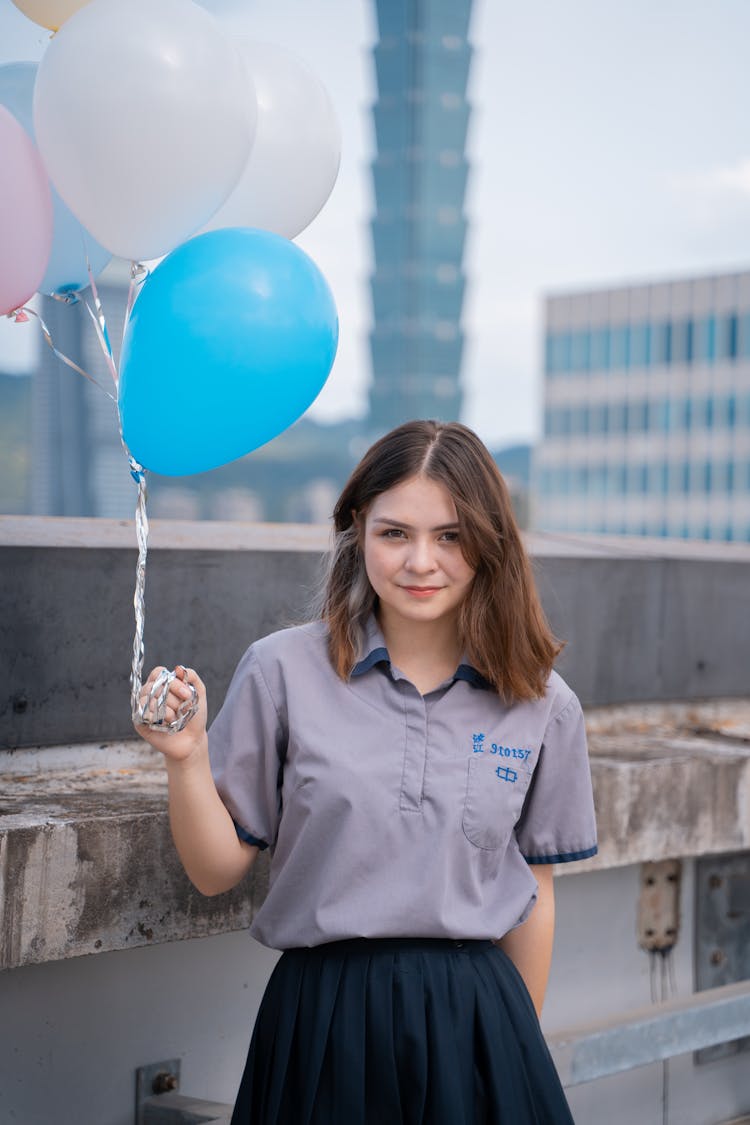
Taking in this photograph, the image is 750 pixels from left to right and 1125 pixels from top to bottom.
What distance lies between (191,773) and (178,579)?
1.13 m

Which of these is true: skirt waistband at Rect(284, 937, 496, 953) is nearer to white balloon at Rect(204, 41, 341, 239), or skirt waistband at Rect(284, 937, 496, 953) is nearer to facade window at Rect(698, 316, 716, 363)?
white balloon at Rect(204, 41, 341, 239)

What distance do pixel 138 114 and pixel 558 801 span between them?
4.47ft

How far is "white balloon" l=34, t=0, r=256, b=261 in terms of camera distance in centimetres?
212

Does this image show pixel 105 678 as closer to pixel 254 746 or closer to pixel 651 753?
pixel 254 746

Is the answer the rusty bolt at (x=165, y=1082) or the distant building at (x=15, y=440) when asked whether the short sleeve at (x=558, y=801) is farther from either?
the distant building at (x=15, y=440)

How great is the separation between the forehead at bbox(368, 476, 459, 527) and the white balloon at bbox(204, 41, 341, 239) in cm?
78

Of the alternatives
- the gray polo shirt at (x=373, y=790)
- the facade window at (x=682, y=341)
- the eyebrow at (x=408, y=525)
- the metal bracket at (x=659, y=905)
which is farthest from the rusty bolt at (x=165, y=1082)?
the facade window at (x=682, y=341)

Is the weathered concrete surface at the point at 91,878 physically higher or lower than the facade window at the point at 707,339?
lower

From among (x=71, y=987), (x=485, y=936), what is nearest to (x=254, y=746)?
(x=485, y=936)

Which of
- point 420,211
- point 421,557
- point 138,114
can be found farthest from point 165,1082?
point 420,211

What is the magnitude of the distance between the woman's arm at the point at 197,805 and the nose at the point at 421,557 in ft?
1.29

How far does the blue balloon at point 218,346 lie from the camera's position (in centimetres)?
204

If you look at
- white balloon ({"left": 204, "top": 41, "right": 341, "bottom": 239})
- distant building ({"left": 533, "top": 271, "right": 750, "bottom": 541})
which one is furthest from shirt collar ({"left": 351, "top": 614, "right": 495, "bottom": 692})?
distant building ({"left": 533, "top": 271, "right": 750, "bottom": 541})

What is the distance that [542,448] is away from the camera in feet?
261
